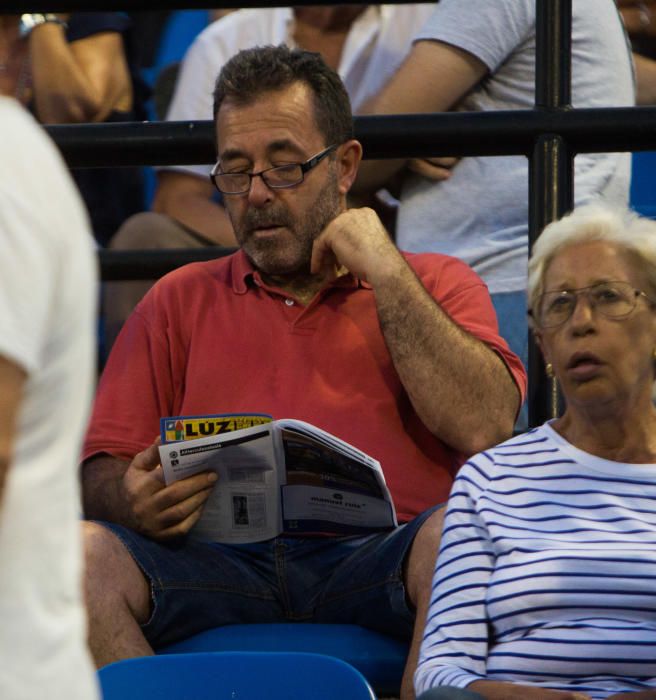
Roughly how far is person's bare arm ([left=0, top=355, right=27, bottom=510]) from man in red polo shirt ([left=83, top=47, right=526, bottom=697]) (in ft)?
→ 3.82

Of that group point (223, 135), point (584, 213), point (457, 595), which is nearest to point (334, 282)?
point (223, 135)

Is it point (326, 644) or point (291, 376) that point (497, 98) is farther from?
point (326, 644)

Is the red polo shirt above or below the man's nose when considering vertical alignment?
below

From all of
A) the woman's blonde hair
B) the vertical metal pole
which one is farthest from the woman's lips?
the vertical metal pole

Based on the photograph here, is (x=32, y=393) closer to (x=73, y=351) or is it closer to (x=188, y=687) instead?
(x=73, y=351)

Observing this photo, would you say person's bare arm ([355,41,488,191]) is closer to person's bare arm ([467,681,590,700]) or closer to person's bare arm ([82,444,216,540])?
person's bare arm ([82,444,216,540])

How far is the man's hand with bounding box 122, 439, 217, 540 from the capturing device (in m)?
2.29

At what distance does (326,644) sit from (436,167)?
106 centimetres

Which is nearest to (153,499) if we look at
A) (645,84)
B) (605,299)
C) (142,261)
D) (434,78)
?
(142,261)

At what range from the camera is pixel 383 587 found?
2.25 m

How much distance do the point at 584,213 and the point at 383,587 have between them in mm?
662

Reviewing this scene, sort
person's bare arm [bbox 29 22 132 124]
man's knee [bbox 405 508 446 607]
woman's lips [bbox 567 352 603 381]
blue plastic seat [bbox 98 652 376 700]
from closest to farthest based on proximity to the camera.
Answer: blue plastic seat [bbox 98 652 376 700] → woman's lips [bbox 567 352 603 381] → man's knee [bbox 405 508 446 607] → person's bare arm [bbox 29 22 132 124]

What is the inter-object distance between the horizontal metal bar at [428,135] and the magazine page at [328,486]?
1.64ft

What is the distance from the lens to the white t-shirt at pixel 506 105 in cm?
274
